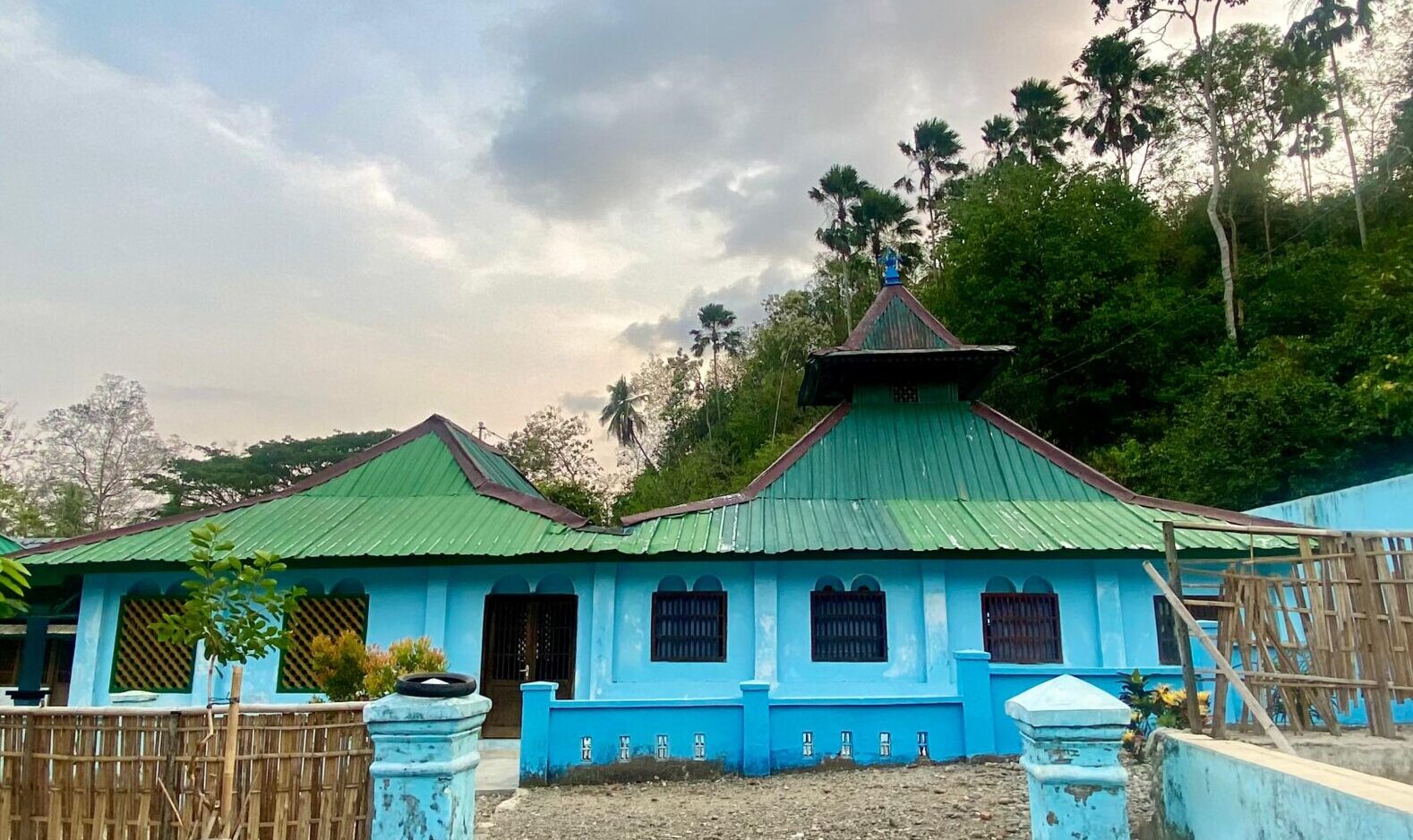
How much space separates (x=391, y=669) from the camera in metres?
9.45

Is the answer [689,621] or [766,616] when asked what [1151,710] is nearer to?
[766,616]

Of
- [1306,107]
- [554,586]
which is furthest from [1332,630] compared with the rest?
[1306,107]

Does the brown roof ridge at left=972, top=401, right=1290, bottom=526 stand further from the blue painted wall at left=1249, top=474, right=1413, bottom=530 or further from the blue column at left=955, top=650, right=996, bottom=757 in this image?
the blue column at left=955, top=650, right=996, bottom=757

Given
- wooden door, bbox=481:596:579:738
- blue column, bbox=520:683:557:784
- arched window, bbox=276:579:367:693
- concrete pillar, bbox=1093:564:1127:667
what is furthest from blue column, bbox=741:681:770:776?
arched window, bbox=276:579:367:693

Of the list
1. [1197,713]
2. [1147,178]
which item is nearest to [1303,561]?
[1197,713]

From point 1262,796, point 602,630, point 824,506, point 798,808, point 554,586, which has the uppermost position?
point 824,506

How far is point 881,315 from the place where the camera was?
1619 cm

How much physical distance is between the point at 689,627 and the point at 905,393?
6022 millimetres

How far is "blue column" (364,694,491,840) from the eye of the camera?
4039 mm

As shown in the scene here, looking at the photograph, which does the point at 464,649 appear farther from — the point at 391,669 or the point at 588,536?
the point at 391,669

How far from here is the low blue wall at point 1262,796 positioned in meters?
3.01

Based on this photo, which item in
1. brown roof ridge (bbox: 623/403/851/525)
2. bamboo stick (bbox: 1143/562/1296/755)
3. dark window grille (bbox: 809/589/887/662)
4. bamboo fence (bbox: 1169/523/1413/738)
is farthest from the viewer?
brown roof ridge (bbox: 623/403/851/525)

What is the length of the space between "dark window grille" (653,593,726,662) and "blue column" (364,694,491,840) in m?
8.58

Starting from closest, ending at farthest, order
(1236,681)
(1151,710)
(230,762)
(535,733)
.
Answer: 1. (1236,681)
2. (230,762)
3. (1151,710)
4. (535,733)
